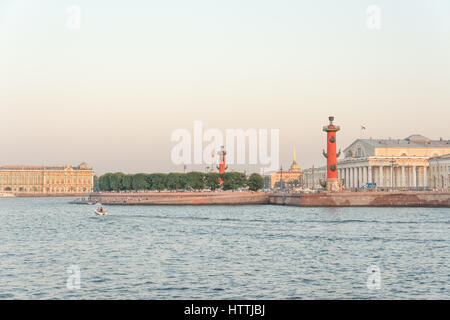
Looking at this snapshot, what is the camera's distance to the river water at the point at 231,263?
19.5 metres

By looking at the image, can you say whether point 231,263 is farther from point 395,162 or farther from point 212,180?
point 212,180

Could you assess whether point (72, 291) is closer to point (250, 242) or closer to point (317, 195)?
point (250, 242)

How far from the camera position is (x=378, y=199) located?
71.8 m

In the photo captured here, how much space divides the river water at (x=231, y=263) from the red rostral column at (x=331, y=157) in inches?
1381

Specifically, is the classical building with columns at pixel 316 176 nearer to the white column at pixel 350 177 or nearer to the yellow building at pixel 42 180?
the white column at pixel 350 177

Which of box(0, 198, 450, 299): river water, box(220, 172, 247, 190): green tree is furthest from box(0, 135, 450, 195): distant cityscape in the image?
box(0, 198, 450, 299): river water

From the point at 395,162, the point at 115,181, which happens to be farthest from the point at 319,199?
the point at 115,181

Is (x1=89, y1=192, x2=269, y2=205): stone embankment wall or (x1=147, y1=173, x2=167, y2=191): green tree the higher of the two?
(x1=147, y1=173, x2=167, y2=191): green tree

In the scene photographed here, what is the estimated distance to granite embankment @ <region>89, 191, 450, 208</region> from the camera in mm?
70375

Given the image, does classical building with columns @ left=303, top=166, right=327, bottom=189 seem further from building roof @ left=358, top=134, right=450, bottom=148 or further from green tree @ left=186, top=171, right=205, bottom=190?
green tree @ left=186, top=171, right=205, bottom=190

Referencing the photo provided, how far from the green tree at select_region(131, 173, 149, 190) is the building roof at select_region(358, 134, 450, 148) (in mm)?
37686

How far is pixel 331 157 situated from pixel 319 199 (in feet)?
25.3
